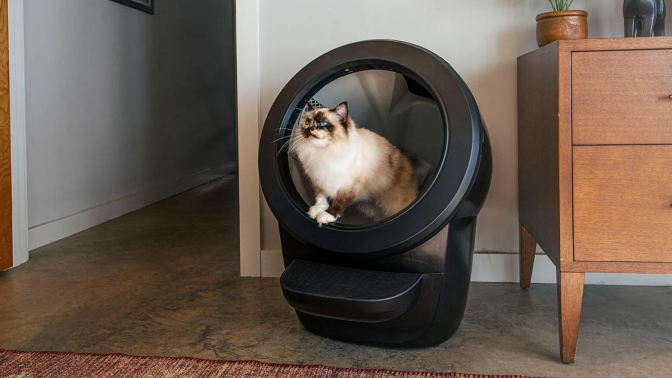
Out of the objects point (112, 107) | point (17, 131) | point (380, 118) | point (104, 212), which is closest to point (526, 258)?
point (380, 118)

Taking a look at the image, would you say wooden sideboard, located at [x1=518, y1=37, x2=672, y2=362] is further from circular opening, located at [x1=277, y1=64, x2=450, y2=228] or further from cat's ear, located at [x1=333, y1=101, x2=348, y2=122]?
cat's ear, located at [x1=333, y1=101, x2=348, y2=122]

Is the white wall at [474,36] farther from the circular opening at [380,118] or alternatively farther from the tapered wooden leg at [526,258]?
the circular opening at [380,118]

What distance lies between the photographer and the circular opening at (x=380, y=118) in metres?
1.43

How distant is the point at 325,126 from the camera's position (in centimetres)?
131

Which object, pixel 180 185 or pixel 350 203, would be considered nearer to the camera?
pixel 350 203

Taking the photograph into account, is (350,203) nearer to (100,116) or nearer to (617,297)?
(617,297)

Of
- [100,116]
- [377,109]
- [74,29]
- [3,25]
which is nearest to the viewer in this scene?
[377,109]

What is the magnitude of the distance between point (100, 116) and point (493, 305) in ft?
6.96

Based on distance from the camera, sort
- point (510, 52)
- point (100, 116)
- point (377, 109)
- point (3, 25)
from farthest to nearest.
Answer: point (100, 116) → point (3, 25) → point (510, 52) → point (377, 109)

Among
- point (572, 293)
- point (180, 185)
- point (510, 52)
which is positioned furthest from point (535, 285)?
point (180, 185)

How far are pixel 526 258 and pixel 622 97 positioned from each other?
0.64m

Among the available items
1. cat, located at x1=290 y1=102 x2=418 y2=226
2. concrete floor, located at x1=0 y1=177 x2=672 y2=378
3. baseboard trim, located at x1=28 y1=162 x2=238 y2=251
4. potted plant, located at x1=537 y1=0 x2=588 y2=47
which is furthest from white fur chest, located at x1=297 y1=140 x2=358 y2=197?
baseboard trim, located at x1=28 y1=162 x2=238 y2=251

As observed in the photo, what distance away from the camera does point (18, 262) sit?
2.01 meters

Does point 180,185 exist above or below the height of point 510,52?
below
